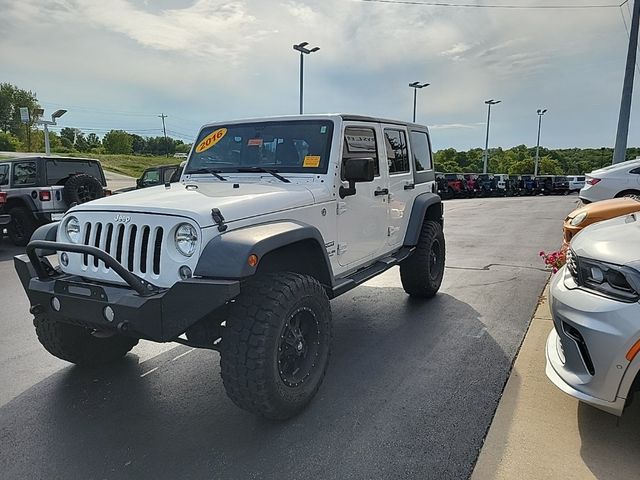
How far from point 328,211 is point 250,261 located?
1189 millimetres

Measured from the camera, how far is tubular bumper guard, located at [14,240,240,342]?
2500 millimetres

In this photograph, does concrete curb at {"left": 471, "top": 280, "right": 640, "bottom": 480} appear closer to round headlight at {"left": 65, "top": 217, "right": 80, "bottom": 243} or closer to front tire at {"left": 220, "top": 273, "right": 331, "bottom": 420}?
front tire at {"left": 220, "top": 273, "right": 331, "bottom": 420}

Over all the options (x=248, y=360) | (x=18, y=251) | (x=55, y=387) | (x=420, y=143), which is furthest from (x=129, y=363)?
(x=18, y=251)

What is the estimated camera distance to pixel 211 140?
4.39 meters

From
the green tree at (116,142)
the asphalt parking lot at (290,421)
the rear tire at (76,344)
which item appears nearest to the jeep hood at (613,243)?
the asphalt parking lot at (290,421)

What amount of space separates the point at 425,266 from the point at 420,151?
4.69 feet

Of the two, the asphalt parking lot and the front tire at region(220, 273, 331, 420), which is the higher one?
the front tire at region(220, 273, 331, 420)

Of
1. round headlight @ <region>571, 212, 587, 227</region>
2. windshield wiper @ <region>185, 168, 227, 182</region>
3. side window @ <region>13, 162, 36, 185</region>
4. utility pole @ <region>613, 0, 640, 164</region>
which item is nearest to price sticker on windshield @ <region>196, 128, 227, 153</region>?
windshield wiper @ <region>185, 168, 227, 182</region>

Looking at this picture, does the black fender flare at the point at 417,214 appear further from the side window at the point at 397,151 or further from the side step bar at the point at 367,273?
the side window at the point at 397,151

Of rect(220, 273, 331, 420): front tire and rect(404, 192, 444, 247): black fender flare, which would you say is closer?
rect(220, 273, 331, 420): front tire

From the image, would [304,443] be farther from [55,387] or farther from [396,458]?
[55,387]

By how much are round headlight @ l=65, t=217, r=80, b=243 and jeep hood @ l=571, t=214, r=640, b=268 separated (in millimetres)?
3134

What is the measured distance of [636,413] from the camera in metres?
2.90

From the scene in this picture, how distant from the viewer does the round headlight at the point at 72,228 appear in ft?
10.5
